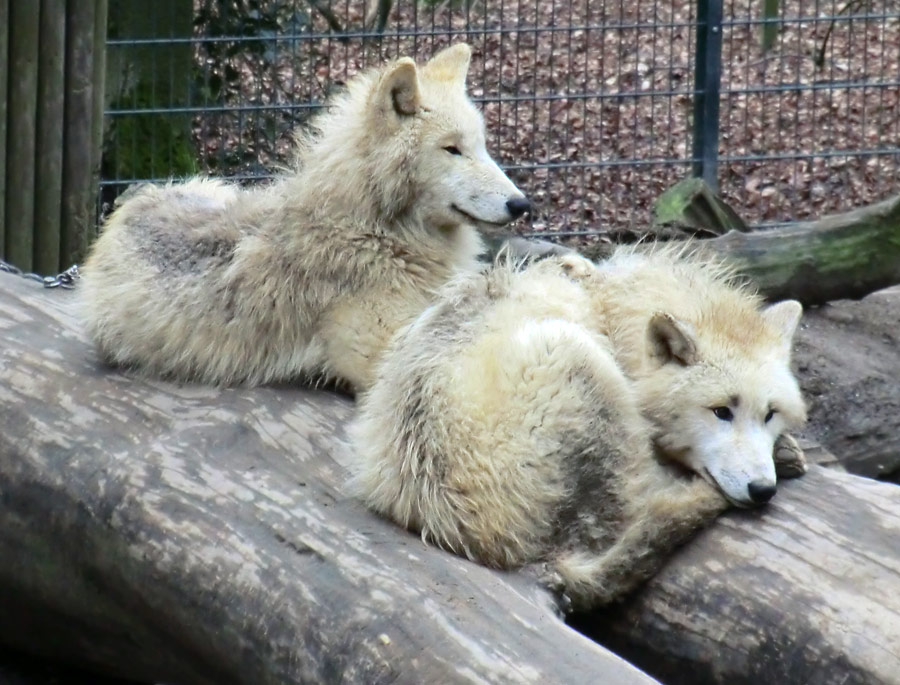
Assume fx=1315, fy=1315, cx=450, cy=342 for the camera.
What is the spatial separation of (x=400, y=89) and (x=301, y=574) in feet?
7.53

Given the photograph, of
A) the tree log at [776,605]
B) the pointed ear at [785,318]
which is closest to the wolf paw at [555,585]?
the tree log at [776,605]

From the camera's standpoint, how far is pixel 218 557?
12.2 ft

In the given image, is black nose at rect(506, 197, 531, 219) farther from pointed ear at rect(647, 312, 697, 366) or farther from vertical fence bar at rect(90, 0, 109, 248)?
vertical fence bar at rect(90, 0, 109, 248)

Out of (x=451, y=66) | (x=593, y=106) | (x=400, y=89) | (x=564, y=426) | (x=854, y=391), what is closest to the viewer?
(x=564, y=426)

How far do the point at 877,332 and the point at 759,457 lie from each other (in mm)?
3418

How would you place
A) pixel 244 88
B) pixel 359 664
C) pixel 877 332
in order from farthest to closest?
pixel 244 88 < pixel 877 332 < pixel 359 664

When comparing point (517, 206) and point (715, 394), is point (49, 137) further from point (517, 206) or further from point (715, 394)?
point (715, 394)

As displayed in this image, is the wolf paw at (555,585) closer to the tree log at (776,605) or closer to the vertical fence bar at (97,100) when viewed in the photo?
the tree log at (776,605)

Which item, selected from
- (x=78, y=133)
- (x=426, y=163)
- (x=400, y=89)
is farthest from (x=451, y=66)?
(x=78, y=133)

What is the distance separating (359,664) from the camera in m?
3.30

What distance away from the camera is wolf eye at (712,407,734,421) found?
4180mm

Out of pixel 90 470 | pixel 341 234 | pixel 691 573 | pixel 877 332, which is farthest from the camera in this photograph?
pixel 877 332

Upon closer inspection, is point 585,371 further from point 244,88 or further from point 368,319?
point 244,88

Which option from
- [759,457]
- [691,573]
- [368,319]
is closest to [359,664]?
[691,573]
